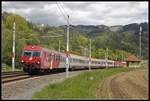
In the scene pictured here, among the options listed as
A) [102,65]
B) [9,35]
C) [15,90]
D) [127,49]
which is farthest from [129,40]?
[15,90]

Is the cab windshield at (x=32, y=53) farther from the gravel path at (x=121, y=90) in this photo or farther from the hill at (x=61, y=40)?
the gravel path at (x=121, y=90)

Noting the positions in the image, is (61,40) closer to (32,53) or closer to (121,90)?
(32,53)

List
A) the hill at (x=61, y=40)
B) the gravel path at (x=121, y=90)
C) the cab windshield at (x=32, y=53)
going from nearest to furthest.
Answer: the gravel path at (x=121, y=90)
the cab windshield at (x=32, y=53)
the hill at (x=61, y=40)

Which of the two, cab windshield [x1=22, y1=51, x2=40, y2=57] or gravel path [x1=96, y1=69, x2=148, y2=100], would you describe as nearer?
gravel path [x1=96, y1=69, x2=148, y2=100]

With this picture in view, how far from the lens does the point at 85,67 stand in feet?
295

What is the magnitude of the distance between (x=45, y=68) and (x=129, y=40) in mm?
136946

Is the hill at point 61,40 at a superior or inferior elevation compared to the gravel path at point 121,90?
superior

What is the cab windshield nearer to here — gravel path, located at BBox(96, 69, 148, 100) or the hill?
the hill

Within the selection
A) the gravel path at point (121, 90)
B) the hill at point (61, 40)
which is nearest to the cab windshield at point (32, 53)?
the hill at point (61, 40)

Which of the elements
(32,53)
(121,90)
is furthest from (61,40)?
(121,90)

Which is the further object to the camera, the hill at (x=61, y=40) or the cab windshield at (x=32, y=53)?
→ the hill at (x=61, y=40)

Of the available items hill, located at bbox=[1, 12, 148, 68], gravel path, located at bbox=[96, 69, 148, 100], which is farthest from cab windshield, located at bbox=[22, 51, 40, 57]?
gravel path, located at bbox=[96, 69, 148, 100]

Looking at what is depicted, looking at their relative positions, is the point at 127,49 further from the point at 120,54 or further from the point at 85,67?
the point at 85,67

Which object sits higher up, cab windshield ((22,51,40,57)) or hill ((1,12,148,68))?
hill ((1,12,148,68))
